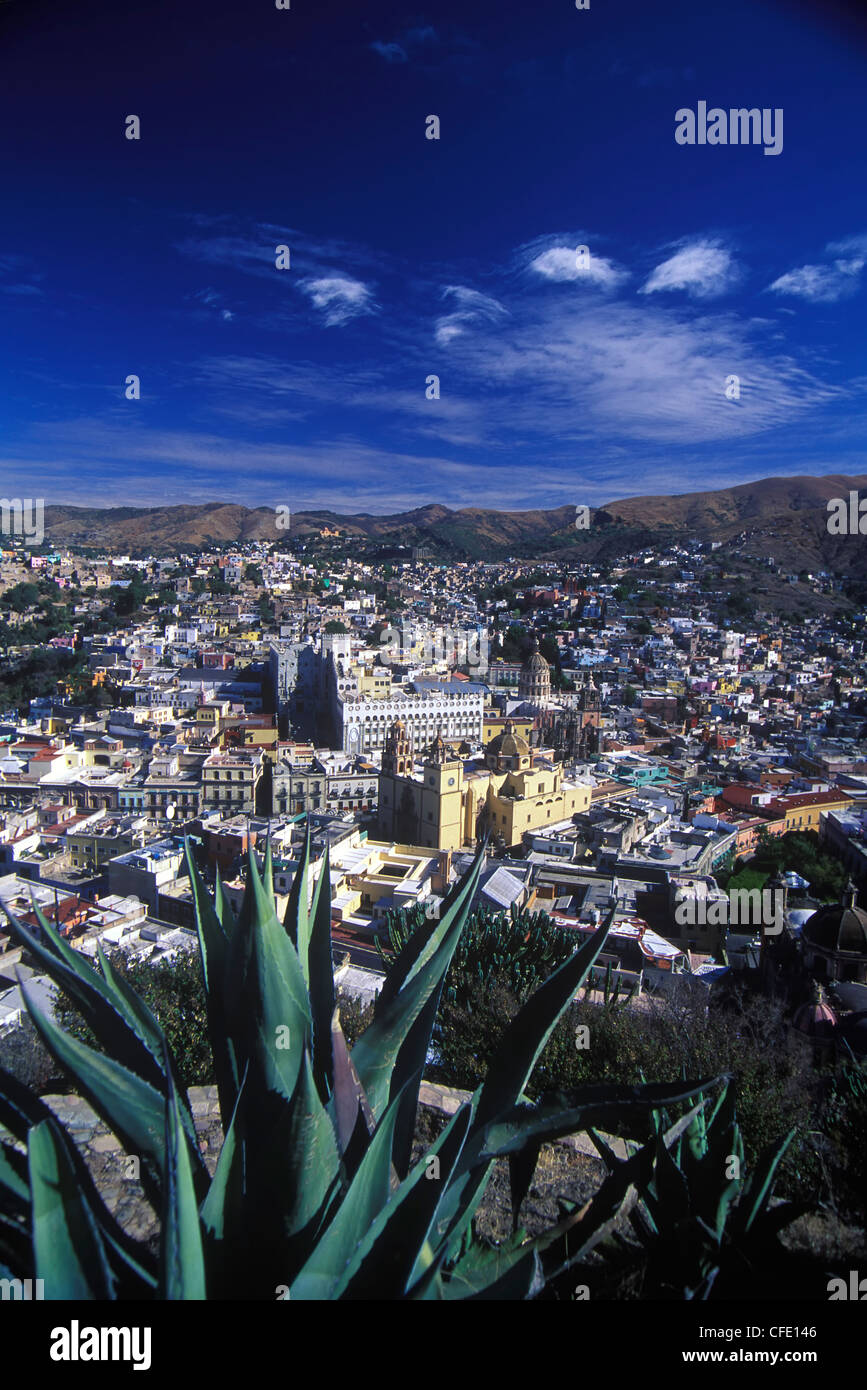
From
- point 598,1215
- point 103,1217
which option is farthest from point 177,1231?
point 598,1215

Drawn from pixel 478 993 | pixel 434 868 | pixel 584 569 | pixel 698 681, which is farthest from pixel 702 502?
pixel 478 993

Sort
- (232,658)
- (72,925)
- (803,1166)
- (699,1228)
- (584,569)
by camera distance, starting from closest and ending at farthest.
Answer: (699,1228) → (803,1166) → (72,925) → (232,658) → (584,569)

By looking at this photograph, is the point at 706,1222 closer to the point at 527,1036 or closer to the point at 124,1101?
the point at 527,1036

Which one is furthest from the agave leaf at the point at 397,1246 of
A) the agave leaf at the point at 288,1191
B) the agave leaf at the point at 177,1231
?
the agave leaf at the point at 177,1231

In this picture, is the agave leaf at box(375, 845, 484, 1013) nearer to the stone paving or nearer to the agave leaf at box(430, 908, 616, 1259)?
the agave leaf at box(430, 908, 616, 1259)

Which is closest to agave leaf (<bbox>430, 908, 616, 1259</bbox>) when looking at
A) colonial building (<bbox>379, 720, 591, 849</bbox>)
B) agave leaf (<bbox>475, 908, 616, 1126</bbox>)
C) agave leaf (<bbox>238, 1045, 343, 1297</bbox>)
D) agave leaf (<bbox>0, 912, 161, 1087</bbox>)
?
agave leaf (<bbox>475, 908, 616, 1126</bbox>)

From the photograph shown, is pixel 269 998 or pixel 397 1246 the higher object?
pixel 269 998
